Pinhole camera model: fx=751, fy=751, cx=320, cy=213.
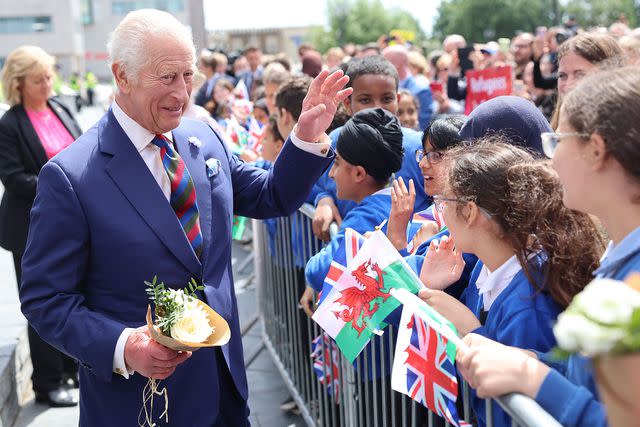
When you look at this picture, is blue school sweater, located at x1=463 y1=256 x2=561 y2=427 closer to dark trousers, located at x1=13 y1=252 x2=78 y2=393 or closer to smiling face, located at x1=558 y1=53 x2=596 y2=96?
smiling face, located at x1=558 y1=53 x2=596 y2=96

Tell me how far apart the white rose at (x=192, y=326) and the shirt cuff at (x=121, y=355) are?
25cm

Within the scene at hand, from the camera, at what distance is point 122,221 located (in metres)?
2.43

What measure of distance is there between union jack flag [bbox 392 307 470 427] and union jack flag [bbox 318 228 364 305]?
2.05 feet

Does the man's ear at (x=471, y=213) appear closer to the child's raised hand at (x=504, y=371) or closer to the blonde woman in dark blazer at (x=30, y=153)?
the child's raised hand at (x=504, y=371)

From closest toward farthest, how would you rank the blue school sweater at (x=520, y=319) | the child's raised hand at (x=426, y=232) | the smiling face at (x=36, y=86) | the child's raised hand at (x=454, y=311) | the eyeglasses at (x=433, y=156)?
the blue school sweater at (x=520, y=319) < the child's raised hand at (x=454, y=311) < the child's raised hand at (x=426, y=232) < the eyeglasses at (x=433, y=156) < the smiling face at (x=36, y=86)

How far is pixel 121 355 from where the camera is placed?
2361 mm

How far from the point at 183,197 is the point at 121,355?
561 mm

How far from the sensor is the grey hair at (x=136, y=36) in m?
2.49

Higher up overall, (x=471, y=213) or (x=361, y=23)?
(x=471, y=213)

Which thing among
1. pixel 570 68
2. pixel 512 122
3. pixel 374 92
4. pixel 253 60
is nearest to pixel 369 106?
pixel 374 92

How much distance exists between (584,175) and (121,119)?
61.5 inches

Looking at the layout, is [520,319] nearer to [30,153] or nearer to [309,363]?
[309,363]

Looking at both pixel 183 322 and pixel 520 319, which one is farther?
pixel 183 322

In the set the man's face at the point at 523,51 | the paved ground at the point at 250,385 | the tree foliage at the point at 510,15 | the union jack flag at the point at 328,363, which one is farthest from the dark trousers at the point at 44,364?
the tree foliage at the point at 510,15
